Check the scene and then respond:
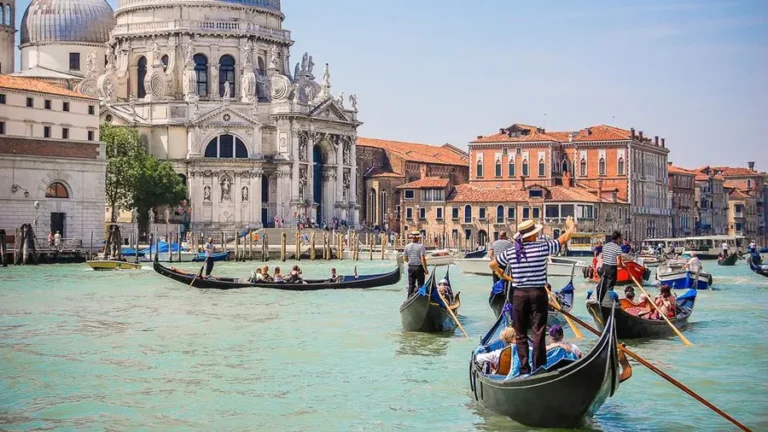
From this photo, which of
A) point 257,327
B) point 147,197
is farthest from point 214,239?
point 257,327

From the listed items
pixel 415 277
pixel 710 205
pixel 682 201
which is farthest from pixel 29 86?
pixel 710 205

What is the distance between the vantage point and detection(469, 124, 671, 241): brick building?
48.7 m

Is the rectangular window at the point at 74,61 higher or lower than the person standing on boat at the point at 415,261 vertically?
higher

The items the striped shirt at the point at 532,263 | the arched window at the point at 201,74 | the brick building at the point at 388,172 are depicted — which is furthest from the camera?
the brick building at the point at 388,172

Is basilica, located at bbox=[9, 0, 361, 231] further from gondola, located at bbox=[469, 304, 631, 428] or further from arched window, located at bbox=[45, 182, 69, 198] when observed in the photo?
gondola, located at bbox=[469, 304, 631, 428]

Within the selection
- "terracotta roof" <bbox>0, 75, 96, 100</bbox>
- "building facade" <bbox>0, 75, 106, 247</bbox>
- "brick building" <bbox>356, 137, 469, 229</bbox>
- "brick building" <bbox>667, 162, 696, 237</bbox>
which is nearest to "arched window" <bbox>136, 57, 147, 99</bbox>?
"brick building" <bbox>356, 137, 469, 229</bbox>

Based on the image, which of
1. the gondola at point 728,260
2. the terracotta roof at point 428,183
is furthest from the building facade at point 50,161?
the gondola at point 728,260

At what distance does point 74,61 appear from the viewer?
50781 mm

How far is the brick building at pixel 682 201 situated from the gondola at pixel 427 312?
4359cm

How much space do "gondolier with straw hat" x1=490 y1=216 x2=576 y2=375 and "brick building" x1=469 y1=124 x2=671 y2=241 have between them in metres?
39.2

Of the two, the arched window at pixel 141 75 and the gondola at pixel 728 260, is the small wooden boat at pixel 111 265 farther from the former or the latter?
the arched window at pixel 141 75

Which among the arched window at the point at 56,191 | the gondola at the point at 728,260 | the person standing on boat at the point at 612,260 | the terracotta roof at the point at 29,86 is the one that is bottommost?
the gondola at the point at 728,260

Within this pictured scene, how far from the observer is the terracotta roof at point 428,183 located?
48000mm

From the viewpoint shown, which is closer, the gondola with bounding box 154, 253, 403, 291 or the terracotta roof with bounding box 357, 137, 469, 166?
the gondola with bounding box 154, 253, 403, 291
